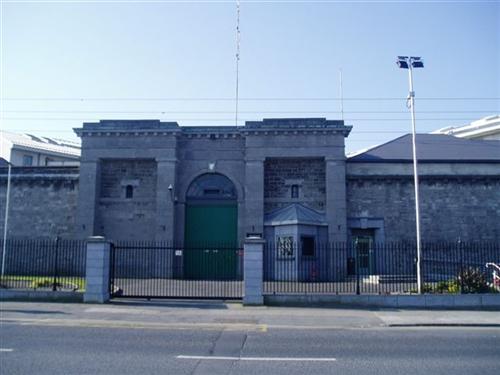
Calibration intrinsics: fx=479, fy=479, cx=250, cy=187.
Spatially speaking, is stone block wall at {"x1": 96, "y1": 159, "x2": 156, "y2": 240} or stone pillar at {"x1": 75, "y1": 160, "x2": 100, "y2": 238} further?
stone block wall at {"x1": 96, "y1": 159, "x2": 156, "y2": 240}

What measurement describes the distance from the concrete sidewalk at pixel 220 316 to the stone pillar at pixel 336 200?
1112 cm

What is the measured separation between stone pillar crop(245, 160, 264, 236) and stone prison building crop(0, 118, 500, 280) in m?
0.06

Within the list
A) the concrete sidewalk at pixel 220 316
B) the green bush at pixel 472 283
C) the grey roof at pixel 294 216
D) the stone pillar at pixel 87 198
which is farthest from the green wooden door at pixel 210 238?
the green bush at pixel 472 283

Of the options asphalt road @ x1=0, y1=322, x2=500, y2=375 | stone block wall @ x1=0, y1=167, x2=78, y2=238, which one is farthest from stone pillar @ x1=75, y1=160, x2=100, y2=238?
asphalt road @ x1=0, y1=322, x2=500, y2=375

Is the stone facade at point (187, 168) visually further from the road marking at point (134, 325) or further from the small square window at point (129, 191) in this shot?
the road marking at point (134, 325)

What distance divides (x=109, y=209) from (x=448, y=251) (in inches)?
786

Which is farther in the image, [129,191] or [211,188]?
[129,191]

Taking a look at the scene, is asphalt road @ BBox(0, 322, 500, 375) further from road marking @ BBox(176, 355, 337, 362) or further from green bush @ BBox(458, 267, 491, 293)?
green bush @ BBox(458, 267, 491, 293)

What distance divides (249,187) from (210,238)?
12.6 ft

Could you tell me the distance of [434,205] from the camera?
28484mm

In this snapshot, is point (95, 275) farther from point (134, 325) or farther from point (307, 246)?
point (307, 246)

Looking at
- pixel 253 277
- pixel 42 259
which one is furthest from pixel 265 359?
pixel 42 259

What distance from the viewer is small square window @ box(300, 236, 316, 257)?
26.5 metres

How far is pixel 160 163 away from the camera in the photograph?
2834cm
